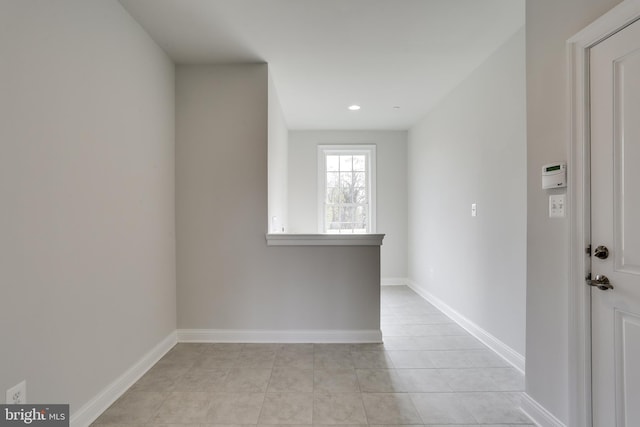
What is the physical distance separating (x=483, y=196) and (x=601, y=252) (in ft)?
5.43

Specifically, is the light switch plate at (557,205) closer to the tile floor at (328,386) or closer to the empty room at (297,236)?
the empty room at (297,236)

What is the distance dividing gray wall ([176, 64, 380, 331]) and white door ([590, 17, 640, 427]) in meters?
1.72

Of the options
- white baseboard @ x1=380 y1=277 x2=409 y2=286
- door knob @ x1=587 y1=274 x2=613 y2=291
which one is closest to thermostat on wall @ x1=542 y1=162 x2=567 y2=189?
door knob @ x1=587 y1=274 x2=613 y2=291

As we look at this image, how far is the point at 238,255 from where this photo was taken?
3.02 meters

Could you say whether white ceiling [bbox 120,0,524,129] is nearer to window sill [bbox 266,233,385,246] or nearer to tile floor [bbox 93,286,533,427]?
Answer: window sill [bbox 266,233,385,246]

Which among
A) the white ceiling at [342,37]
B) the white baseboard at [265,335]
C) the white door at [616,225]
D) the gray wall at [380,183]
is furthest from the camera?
the gray wall at [380,183]

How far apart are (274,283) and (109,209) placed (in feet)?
4.94

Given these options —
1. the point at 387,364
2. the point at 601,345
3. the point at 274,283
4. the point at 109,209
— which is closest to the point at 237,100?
the point at 109,209

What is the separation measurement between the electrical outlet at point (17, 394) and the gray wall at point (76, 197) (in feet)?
0.10

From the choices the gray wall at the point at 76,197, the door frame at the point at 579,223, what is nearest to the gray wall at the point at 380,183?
the gray wall at the point at 76,197

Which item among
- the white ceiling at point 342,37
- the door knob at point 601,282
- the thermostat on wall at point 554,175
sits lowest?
the door knob at point 601,282

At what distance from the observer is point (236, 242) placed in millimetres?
3020

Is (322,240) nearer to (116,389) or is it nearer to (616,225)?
(116,389)

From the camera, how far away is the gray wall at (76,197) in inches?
55.7
